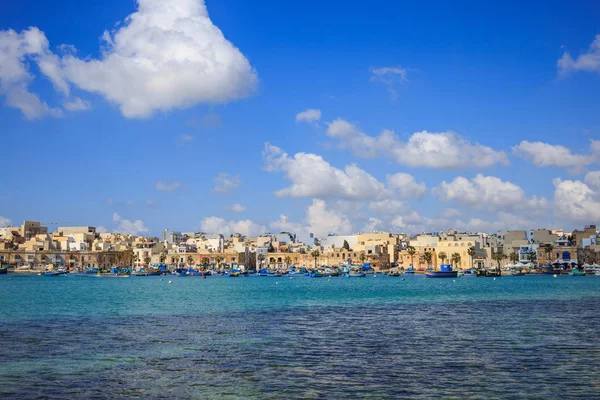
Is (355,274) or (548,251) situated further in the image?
(548,251)

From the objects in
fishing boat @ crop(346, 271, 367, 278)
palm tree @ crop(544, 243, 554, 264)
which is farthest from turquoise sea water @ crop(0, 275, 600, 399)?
palm tree @ crop(544, 243, 554, 264)

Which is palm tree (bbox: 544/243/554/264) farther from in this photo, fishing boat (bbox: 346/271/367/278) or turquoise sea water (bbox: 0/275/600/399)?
turquoise sea water (bbox: 0/275/600/399)

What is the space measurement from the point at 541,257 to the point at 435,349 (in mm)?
182247

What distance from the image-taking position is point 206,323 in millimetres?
40844

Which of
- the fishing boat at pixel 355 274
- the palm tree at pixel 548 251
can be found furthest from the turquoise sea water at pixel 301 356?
the palm tree at pixel 548 251

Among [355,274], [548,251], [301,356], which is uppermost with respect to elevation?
[548,251]

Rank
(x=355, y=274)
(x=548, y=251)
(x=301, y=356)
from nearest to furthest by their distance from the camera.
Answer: (x=301, y=356), (x=355, y=274), (x=548, y=251)

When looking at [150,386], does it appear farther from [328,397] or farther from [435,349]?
[435,349]

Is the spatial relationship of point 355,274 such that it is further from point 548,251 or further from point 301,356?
point 301,356

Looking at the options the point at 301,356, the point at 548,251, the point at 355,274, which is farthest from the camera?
the point at 548,251

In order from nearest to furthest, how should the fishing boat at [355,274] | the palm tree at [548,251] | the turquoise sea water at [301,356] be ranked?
the turquoise sea water at [301,356], the fishing boat at [355,274], the palm tree at [548,251]

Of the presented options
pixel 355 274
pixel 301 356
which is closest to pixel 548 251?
pixel 355 274

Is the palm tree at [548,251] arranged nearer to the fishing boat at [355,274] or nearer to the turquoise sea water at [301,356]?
the fishing boat at [355,274]

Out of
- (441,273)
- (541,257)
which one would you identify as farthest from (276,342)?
(541,257)
